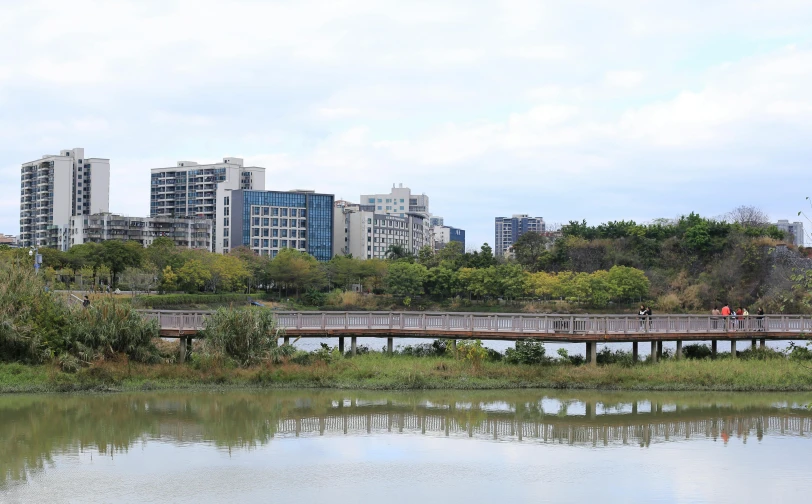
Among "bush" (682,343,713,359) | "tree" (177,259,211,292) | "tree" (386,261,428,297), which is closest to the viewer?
"bush" (682,343,713,359)

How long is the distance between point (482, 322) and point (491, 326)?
1.20ft

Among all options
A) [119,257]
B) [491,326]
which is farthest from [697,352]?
[119,257]

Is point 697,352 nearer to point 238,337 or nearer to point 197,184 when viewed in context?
point 238,337

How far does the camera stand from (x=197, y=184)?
16725cm

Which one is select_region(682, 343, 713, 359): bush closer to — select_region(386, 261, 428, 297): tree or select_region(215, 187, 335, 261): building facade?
select_region(386, 261, 428, 297): tree

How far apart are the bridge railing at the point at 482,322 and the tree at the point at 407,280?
214 ft

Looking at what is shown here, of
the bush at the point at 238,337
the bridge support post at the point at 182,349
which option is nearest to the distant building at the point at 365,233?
the bridge support post at the point at 182,349

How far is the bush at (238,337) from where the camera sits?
27875 mm

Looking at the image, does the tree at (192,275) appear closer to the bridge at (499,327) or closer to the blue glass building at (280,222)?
the blue glass building at (280,222)

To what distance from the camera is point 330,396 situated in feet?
84.7

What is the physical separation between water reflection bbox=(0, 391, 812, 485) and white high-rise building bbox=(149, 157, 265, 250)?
13770 centimetres

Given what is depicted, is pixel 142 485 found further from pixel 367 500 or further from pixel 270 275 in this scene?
pixel 270 275

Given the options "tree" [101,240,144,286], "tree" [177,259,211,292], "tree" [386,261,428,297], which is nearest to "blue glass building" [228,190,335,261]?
"tree" [177,259,211,292]

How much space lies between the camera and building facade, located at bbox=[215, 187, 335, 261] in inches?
5901
